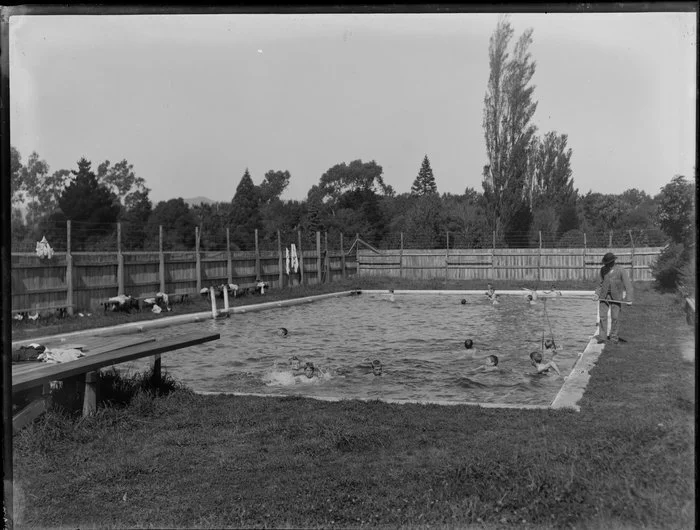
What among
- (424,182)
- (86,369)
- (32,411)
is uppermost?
(424,182)

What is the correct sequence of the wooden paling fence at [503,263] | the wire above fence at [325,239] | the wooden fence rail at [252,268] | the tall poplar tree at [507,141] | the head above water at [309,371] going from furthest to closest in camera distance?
the tall poplar tree at [507,141], the wooden paling fence at [503,263], the wire above fence at [325,239], the wooden fence rail at [252,268], the head above water at [309,371]

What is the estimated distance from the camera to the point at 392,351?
12039 millimetres

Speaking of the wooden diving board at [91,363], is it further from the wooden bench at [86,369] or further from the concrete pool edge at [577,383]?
the concrete pool edge at [577,383]

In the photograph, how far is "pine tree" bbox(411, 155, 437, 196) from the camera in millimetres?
56094

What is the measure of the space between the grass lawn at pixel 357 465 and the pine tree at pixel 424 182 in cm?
5053

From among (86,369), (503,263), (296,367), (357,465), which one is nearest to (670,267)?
(503,263)

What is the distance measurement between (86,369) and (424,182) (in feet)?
174

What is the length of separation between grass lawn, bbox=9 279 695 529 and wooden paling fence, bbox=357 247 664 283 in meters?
21.1

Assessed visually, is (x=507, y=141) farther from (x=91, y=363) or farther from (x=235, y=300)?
(x=91, y=363)

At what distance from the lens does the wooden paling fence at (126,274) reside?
13.6 meters

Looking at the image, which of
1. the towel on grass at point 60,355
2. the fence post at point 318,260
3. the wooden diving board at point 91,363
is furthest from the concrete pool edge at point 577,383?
the fence post at point 318,260

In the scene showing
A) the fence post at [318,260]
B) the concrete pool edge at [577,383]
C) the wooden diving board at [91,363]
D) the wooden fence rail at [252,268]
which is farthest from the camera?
the fence post at [318,260]

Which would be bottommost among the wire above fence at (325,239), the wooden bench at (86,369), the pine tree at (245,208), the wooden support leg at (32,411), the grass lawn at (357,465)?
the grass lawn at (357,465)

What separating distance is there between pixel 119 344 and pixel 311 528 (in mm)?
4185
